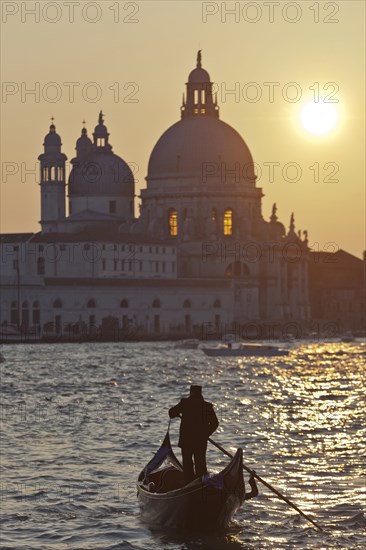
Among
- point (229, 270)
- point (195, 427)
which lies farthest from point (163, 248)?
point (195, 427)

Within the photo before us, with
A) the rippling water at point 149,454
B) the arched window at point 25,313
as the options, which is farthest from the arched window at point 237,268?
the rippling water at point 149,454

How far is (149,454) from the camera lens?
28.8 m

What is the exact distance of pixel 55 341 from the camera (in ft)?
358

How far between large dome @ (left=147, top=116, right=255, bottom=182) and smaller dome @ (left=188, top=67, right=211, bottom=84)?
9.27 meters

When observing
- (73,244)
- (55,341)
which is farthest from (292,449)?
(73,244)

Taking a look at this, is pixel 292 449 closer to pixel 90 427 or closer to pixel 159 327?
pixel 90 427

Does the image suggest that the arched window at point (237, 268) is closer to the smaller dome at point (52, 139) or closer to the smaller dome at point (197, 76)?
the smaller dome at point (52, 139)

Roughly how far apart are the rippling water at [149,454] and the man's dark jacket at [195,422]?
1323mm

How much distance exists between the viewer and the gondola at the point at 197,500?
66.3 feet

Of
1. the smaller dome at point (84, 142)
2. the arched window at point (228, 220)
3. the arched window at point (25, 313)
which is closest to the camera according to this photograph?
the arched window at point (25, 313)

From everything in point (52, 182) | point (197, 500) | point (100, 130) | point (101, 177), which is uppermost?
point (100, 130)

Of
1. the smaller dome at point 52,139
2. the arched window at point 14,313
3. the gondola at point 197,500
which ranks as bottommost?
the gondola at point 197,500

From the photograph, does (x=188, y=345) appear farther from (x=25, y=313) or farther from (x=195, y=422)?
(x=195, y=422)

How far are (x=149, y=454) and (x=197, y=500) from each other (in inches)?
341
